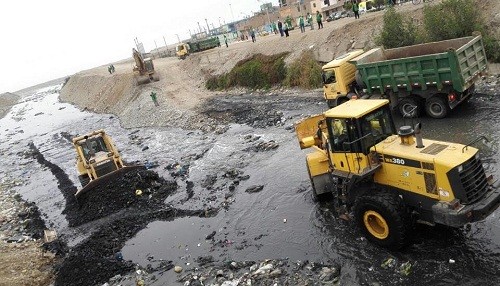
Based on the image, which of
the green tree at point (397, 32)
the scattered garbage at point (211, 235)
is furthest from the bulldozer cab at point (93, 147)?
the green tree at point (397, 32)

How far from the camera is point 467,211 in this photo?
6.38 meters

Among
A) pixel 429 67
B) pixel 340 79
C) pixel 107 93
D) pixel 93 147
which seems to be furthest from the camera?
pixel 107 93

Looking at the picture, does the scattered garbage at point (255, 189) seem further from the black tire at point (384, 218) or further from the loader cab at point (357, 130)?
the black tire at point (384, 218)

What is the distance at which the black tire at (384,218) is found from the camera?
23.2ft

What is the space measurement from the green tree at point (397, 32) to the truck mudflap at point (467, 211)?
45.1ft

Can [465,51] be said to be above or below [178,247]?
above

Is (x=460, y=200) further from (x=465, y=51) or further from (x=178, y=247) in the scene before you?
(x=465, y=51)

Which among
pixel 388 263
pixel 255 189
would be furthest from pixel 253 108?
pixel 388 263

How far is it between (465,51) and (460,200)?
807 cm

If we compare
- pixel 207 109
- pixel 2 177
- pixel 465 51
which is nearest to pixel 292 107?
pixel 207 109

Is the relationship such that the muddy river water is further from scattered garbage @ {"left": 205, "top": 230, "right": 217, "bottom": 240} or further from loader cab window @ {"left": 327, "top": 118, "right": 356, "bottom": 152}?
loader cab window @ {"left": 327, "top": 118, "right": 356, "bottom": 152}

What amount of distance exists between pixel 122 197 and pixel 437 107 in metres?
10.9

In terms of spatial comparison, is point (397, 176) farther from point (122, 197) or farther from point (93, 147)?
point (93, 147)

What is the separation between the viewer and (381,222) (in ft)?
24.7
